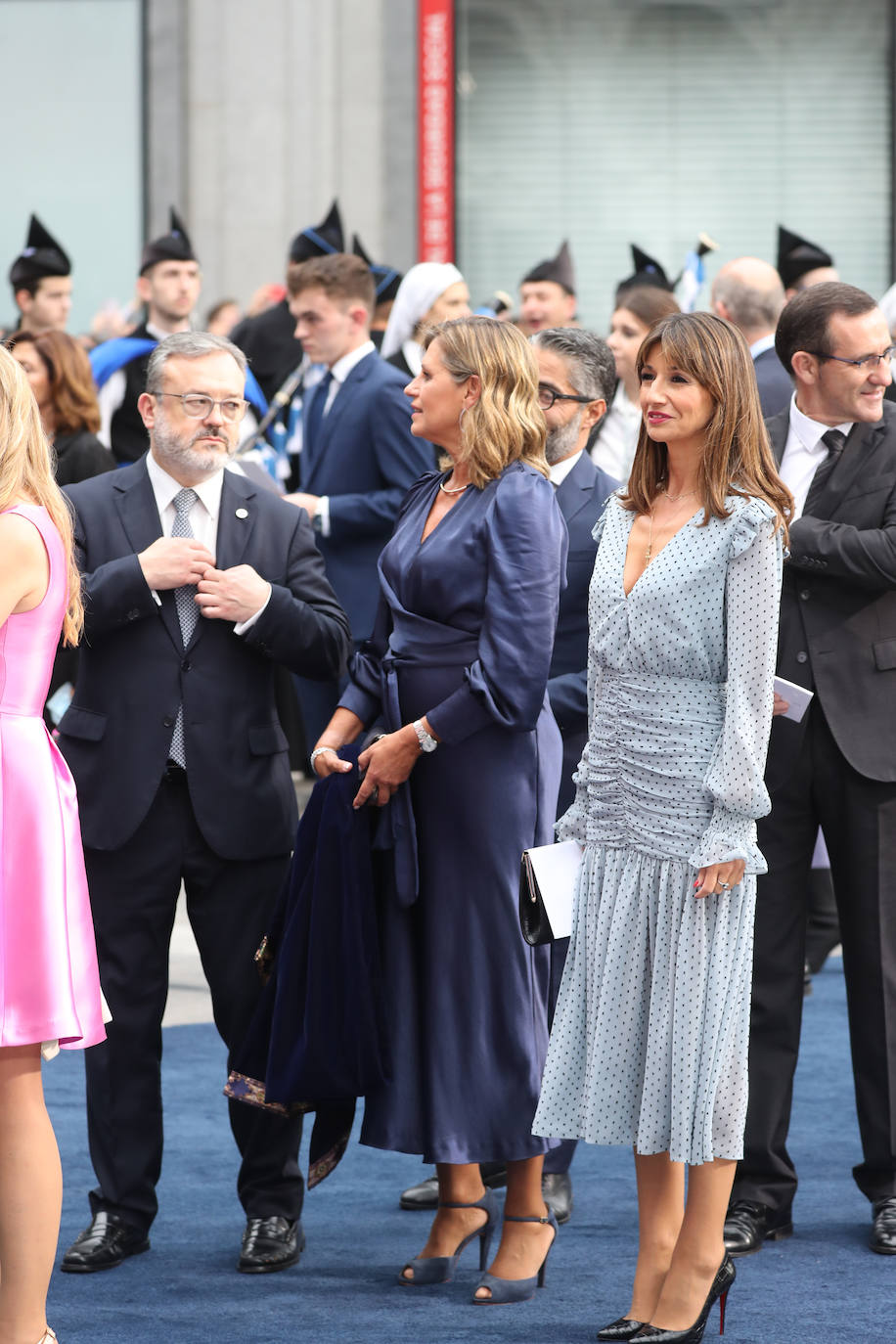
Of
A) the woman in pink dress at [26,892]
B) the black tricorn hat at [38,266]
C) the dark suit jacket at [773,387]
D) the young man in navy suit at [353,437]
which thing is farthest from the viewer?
the black tricorn hat at [38,266]

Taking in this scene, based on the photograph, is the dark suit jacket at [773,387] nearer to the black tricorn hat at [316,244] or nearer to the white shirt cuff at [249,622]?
the white shirt cuff at [249,622]

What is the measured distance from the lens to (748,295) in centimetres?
664

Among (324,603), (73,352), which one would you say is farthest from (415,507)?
(73,352)

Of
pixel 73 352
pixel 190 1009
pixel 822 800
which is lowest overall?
pixel 190 1009

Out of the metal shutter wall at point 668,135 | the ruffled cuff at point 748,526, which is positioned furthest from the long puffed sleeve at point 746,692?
the metal shutter wall at point 668,135

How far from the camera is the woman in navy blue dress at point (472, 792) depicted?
413 centimetres

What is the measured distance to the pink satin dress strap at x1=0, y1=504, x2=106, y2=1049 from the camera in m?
3.50

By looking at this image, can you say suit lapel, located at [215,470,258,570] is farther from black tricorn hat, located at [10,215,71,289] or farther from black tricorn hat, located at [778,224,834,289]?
black tricorn hat, located at [10,215,71,289]

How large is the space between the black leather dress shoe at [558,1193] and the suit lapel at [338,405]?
290cm

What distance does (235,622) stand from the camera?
436 cm

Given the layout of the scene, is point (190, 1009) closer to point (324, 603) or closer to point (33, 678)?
point (324, 603)

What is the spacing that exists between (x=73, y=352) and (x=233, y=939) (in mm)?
2758

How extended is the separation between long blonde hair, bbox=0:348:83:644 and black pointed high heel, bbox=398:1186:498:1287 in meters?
1.68

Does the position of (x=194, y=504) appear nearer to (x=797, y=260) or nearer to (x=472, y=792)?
(x=472, y=792)
